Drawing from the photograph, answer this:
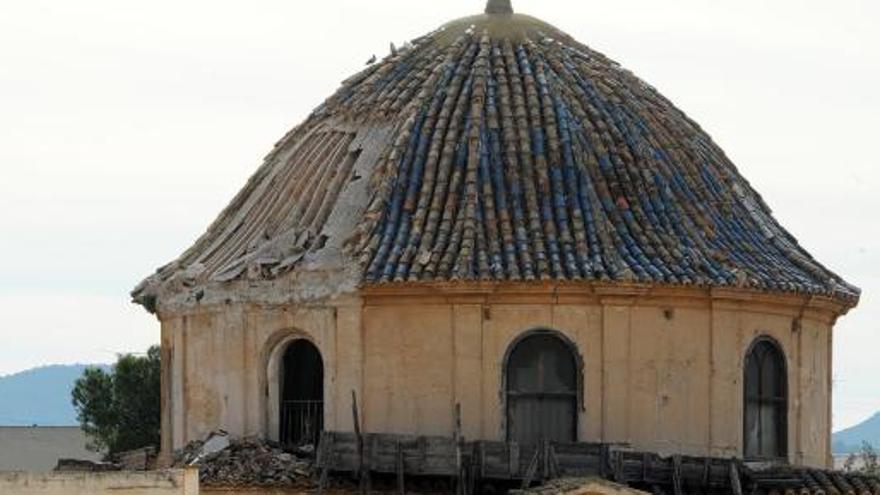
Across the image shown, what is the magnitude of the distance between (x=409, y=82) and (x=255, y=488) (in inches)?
295

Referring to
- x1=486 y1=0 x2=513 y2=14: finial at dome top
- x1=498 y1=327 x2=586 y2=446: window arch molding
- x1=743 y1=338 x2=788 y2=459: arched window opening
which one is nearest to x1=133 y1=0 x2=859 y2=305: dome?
x1=486 y1=0 x2=513 y2=14: finial at dome top

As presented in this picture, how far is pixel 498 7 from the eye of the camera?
5250 centimetres

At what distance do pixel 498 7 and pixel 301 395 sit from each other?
7.49 meters

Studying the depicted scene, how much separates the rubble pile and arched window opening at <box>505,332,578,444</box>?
3.06 metres

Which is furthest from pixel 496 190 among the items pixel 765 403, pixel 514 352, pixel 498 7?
pixel 765 403

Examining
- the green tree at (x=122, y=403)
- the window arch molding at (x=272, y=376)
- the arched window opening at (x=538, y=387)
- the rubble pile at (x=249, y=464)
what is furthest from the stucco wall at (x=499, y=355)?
the green tree at (x=122, y=403)

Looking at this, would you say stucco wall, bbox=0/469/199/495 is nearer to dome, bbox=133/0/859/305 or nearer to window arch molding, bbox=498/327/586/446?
dome, bbox=133/0/859/305

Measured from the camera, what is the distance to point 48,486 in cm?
4094

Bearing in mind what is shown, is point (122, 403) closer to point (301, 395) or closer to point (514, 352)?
point (301, 395)

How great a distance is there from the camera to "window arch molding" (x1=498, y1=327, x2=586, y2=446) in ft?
156

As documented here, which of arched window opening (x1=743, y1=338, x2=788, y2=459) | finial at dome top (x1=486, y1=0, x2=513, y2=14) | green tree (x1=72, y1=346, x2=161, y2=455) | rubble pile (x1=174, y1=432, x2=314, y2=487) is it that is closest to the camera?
rubble pile (x1=174, y1=432, x2=314, y2=487)

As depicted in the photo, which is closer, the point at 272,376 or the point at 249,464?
the point at 249,464

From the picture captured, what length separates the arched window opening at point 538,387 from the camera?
47812 millimetres

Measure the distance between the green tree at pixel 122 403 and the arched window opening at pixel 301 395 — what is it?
3642cm
